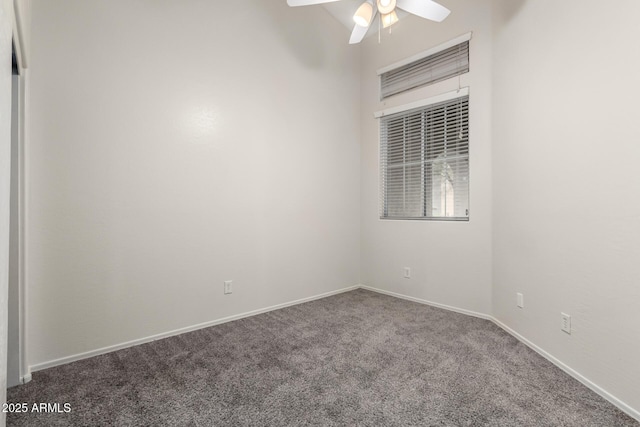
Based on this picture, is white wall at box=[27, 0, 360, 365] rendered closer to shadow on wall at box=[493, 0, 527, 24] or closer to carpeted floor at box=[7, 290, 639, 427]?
carpeted floor at box=[7, 290, 639, 427]

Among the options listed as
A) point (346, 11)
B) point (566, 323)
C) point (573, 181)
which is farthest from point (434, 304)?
point (346, 11)

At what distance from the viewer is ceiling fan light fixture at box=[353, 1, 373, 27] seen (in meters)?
2.54

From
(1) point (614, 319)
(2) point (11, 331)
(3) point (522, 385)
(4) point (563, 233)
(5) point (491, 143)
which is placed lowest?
(3) point (522, 385)

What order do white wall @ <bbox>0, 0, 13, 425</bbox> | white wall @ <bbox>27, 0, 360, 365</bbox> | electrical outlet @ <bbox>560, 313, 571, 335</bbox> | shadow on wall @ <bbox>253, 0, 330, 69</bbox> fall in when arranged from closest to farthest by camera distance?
white wall @ <bbox>0, 0, 13, 425</bbox> → electrical outlet @ <bbox>560, 313, 571, 335</bbox> → white wall @ <bbox>27, 0, 360, 365</bbox> → shadow on wall @ <bbox>253, 0, 330, 69</bbox>

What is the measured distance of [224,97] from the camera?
3.08 metres

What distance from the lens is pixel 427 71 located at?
3654 mm

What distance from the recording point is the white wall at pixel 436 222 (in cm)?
318

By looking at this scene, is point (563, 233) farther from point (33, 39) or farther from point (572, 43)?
point (33, 39)

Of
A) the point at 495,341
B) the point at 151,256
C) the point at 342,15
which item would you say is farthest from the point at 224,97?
the point at 495,341

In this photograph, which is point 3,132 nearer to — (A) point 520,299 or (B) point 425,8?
(B) point 425,8

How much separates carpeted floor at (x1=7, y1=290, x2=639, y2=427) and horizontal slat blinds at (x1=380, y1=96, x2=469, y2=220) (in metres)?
1.37

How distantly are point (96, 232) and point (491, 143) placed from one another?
3505 millimetres

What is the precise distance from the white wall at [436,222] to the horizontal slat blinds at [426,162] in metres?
0.11

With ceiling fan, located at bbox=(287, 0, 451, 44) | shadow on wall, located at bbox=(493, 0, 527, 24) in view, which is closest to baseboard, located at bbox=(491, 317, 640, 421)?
ceiling fan, located at bbox=(287, 0, 451, 44)
